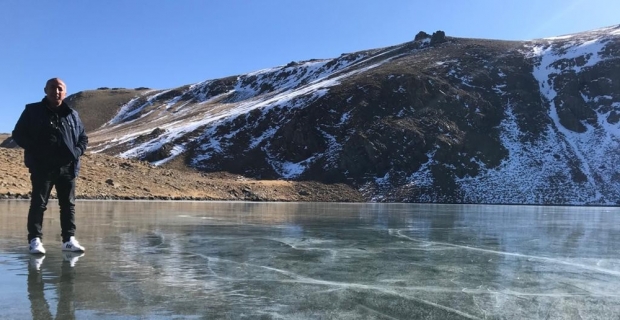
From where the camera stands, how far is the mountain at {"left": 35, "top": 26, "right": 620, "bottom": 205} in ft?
165

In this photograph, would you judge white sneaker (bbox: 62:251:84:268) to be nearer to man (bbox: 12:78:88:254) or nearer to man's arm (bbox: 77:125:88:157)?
man (bbox: 12:78:88:254)

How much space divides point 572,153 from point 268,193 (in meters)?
37.8

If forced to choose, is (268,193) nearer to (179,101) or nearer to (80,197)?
(80,197)

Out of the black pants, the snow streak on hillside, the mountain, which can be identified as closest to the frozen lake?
the black pants

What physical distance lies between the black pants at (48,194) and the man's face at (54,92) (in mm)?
867

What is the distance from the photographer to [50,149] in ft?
19.5

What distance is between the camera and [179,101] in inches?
5049

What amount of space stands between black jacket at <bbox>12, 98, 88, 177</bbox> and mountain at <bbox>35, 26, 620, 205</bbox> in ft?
138

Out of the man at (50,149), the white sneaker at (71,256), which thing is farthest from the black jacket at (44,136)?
the white sneaker at (71,256)

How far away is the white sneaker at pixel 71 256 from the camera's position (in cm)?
570

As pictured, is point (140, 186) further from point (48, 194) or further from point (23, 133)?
point (23, 133)

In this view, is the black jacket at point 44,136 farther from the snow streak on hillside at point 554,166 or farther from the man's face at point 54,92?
the snow streak on hillside at point 554,166

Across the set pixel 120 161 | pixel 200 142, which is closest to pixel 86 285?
pixel 120 161

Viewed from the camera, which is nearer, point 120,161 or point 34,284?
point 34,284
